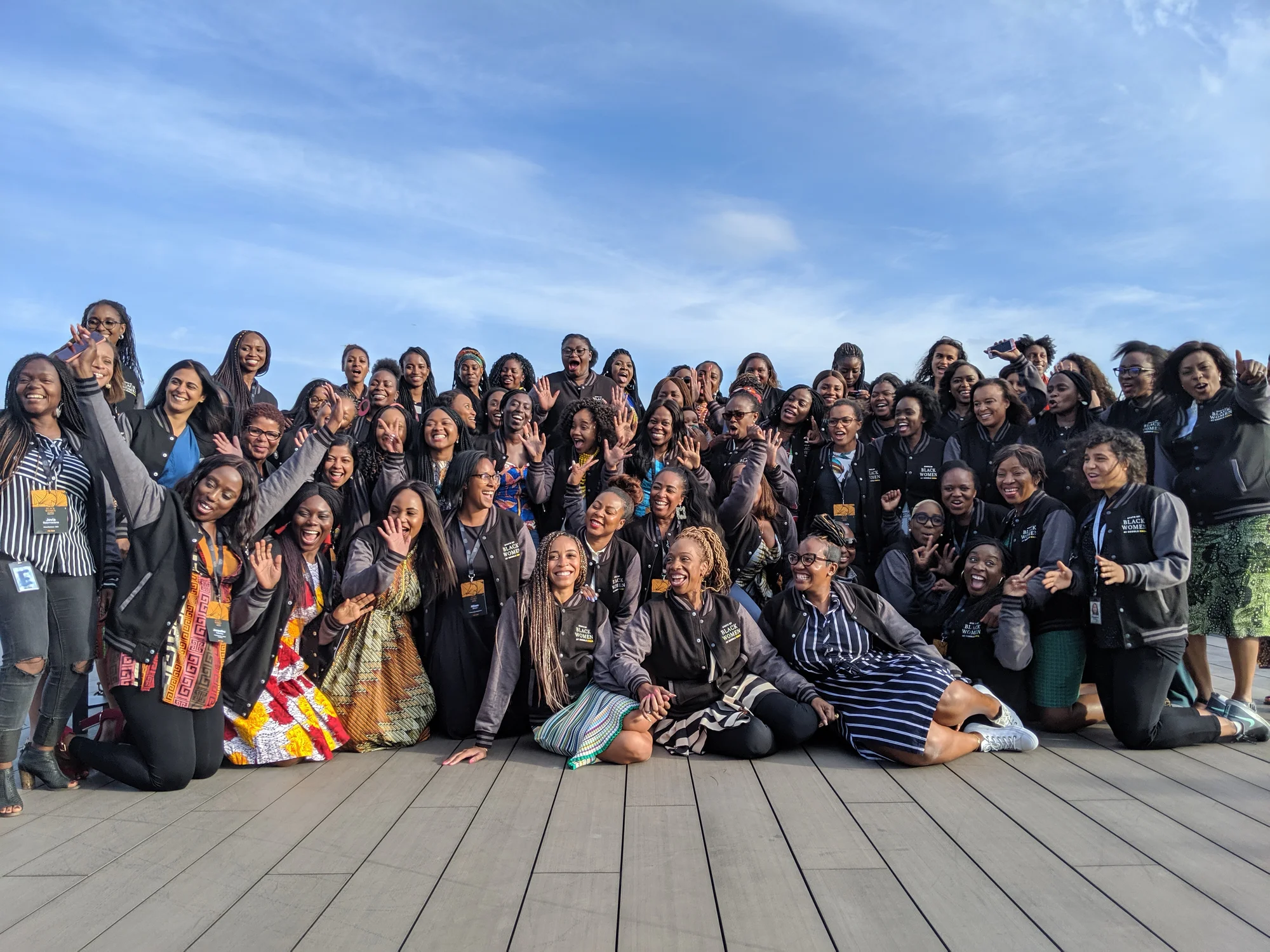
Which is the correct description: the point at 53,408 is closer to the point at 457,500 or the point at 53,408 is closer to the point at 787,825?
the point at 457,500

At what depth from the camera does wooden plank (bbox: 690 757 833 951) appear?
251 centimetres

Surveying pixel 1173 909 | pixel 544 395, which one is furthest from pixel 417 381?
pixel 1173 909

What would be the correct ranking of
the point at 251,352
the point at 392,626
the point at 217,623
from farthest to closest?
1. the point at 251,352
2. the point at 392,626
3. the point at 217,623

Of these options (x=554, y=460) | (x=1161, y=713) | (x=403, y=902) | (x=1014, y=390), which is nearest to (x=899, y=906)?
(x=403, y=902)

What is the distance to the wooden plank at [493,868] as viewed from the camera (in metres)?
2.54

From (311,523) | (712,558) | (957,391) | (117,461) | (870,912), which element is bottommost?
(870,912)

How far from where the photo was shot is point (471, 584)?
193 inches

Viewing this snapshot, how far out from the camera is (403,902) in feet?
8.96

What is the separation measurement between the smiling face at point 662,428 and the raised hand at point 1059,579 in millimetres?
2409

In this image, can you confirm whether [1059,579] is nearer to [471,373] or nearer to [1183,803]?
[1183,803]

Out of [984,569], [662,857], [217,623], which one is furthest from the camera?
[984,569]

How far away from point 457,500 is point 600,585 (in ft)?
3.17

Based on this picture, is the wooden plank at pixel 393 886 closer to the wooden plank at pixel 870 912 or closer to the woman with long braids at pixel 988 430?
the wooden plank at pixel 870 912

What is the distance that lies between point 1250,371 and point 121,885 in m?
5.77
